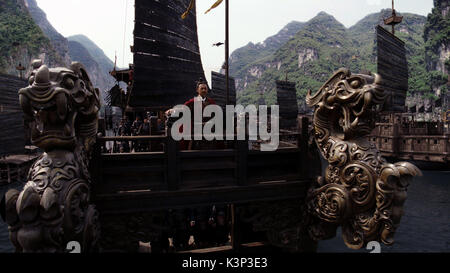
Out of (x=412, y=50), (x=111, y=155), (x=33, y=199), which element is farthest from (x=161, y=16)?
(x=412, y=50)

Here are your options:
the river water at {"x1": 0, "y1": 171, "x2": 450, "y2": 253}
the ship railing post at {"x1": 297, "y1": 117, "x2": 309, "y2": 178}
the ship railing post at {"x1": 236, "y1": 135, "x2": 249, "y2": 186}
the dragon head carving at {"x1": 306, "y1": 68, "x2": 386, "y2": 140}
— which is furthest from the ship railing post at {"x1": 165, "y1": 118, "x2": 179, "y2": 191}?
the river water at {"x1": 0, "y1": 171, "x2": 450, "y2": 253}

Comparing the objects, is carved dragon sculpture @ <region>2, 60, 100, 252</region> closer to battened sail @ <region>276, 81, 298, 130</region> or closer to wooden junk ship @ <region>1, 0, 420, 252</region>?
wooden junk ship @ <region>1, 0, 420, 252</region>

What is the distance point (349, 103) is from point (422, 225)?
9722 millimetres

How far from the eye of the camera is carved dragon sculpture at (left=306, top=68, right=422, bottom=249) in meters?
3.09

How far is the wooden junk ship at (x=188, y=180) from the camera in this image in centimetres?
237

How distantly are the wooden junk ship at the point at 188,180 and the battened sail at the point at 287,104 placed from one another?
21.2 meters

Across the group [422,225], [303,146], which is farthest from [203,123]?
[422,225]

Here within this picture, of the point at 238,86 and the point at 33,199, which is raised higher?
the point at 238,86

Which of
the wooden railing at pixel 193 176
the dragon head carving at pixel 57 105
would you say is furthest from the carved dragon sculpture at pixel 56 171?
the wooden railing at pixel 193 176

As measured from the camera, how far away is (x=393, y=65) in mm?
16016

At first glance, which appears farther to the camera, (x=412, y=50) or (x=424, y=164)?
(x=412, y=50)
